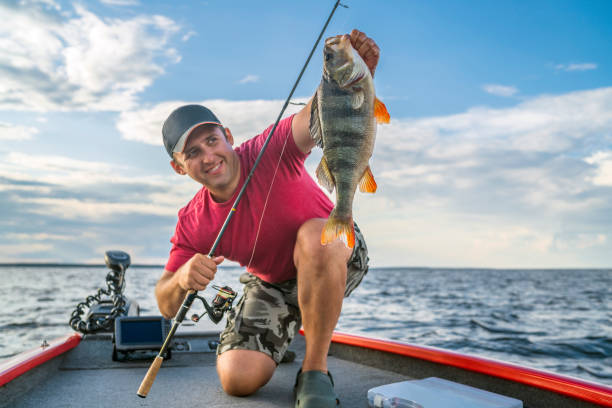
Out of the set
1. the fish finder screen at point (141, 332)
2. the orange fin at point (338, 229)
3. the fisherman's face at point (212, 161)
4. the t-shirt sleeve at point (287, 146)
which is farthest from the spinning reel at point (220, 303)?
the fish finder screen at point (141, 332)

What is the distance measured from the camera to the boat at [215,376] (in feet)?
8.25

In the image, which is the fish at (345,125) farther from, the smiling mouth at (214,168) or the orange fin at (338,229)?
the smiling mouth at (214,168)

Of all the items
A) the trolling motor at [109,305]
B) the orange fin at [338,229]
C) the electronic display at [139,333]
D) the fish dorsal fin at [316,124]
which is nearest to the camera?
the orange fin at [338,229]

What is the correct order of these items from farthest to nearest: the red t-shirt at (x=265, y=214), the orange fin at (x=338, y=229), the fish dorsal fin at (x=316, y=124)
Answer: the red t-shirt at (x=265, y=214), the fish dorsal fin at (x=316, y=124), the orange fin at (x=338, y=229)

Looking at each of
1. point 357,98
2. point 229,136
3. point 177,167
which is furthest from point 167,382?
point 357,98

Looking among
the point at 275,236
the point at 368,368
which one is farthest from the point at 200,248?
the point at 368,368

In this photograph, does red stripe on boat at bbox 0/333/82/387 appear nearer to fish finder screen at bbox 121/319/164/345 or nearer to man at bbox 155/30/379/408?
fish finder screen at bbox 121/319/164/345

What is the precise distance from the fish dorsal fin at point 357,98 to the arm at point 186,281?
112 centimetres

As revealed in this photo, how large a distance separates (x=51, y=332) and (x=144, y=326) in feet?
32.0

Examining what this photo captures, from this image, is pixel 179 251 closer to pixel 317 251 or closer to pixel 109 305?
pixel 317 251

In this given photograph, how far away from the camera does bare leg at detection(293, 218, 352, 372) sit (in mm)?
2617

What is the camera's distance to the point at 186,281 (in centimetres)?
250

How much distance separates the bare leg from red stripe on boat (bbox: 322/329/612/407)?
924 mm

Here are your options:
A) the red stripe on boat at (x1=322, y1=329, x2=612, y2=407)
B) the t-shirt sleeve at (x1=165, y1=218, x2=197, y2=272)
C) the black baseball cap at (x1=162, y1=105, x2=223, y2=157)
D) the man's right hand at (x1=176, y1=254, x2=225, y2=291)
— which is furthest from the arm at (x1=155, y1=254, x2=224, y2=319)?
the red stripe on boat at (x1=322, y1=329, x2=612, y2=407)
